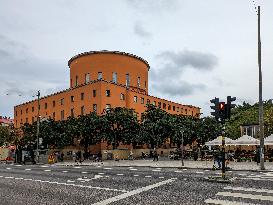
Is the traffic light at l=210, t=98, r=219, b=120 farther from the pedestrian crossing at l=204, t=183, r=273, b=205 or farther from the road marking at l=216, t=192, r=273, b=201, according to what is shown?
the road marking at l=216, t=192, r=273, b=201

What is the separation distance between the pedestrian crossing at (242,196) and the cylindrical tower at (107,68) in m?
51.8

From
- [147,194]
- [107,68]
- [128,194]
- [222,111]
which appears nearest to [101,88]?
[107,68]

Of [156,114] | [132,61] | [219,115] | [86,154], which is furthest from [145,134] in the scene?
[219,115]

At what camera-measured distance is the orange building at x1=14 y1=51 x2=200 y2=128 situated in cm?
5797

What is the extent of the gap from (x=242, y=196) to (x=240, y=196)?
0.07 meters

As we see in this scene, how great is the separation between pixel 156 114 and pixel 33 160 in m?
19.1

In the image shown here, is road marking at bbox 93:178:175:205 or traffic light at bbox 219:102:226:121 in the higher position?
traffic light at bbox 219:102:226:121

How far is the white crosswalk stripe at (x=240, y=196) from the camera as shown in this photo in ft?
34.9

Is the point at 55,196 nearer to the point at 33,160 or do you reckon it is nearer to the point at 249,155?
the point at 249,155

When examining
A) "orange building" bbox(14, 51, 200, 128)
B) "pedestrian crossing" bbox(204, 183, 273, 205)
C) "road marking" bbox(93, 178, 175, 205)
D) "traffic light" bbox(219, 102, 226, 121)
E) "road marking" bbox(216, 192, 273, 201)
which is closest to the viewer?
"pedestrian crossing" bbox(204, 183, 273, 205)

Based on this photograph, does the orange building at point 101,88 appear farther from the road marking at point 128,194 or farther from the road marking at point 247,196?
the road marking at point 247,196

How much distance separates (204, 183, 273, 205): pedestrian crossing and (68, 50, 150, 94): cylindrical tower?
51.8 meters

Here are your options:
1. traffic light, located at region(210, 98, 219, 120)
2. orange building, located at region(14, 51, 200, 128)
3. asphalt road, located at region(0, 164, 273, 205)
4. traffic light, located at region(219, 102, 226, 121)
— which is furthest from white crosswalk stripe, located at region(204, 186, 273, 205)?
orange building, located at region(14, 51, 200, 128)

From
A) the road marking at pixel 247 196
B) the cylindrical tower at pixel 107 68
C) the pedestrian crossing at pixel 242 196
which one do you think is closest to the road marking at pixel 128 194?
the pedestrian crossing at pixel 242 196
